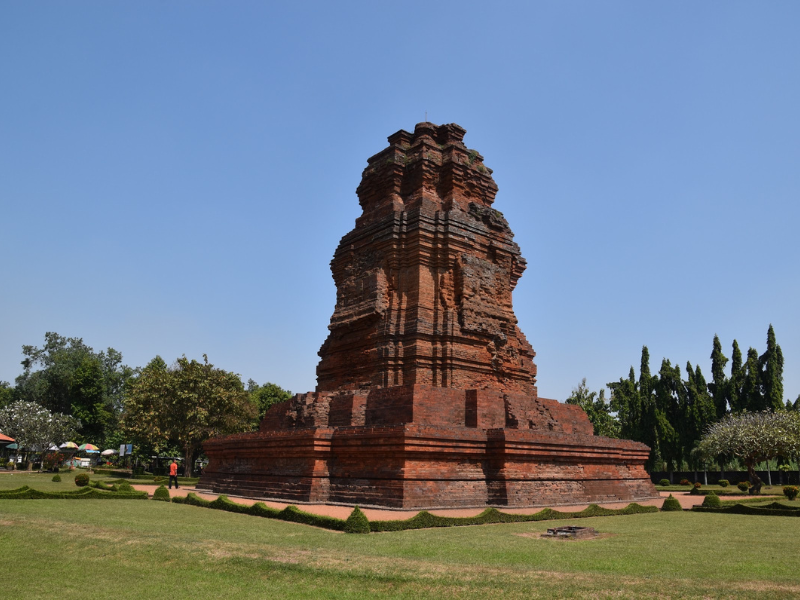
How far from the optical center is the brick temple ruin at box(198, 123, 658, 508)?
47.8ft

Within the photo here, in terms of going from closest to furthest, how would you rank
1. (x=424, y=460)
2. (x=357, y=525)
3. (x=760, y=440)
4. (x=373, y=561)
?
(x=373, y=561)
(x=357, y=525)
(x=424, y=460)
(x=760, y=440)

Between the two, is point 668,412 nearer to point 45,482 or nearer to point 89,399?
point 45,482

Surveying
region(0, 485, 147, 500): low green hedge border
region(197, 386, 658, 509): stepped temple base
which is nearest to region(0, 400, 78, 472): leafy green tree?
region(0, 485, 147, 500): low green hedge border

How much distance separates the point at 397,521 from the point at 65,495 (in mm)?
10795

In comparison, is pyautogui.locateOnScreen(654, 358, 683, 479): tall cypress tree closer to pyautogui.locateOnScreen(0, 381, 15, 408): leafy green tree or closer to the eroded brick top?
the eroded brick top

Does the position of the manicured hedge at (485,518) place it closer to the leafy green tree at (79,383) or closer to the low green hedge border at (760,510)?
the low green hedge border at (760,510)

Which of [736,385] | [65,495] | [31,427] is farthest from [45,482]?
[736,385]

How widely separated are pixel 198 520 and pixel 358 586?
6.79 metres

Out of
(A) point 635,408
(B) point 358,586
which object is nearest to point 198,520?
(B) point 358,586

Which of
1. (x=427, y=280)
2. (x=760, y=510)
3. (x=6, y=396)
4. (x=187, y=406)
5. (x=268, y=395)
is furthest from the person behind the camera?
(x=6, y=396)

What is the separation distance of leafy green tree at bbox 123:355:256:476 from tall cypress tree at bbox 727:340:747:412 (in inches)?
1318

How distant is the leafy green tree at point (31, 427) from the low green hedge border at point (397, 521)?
33.1 metres

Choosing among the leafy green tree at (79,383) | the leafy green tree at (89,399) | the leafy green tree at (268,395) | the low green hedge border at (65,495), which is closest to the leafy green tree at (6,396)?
the leafy green tree at (79,383)

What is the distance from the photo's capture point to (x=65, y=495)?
16.8 m
